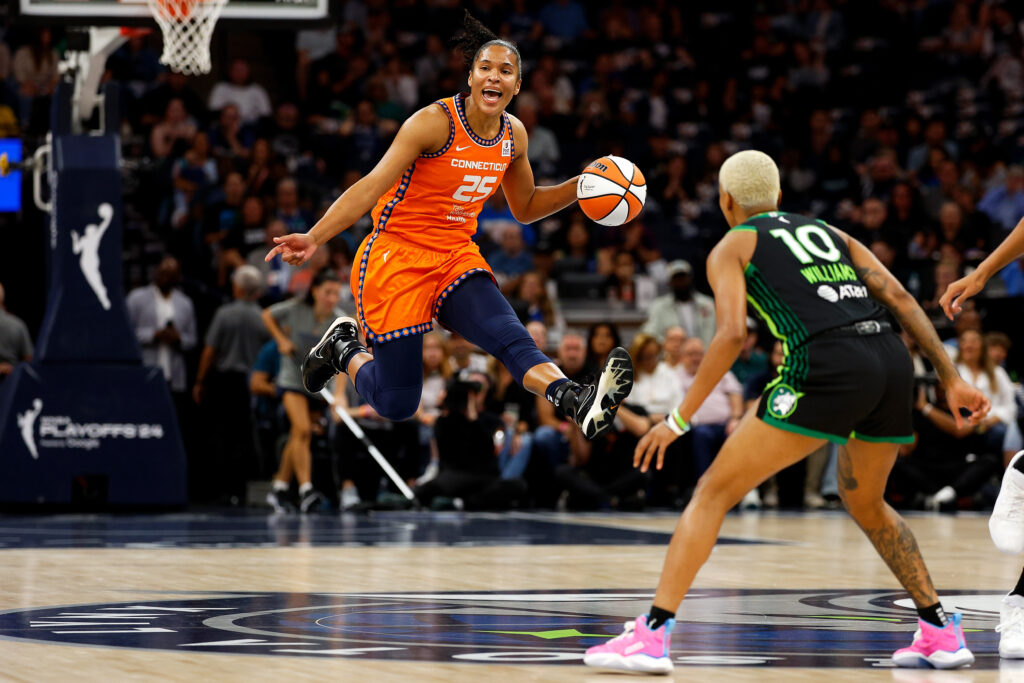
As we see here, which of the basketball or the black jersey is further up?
the basketball

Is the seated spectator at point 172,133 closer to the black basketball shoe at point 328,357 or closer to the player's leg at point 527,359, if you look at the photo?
the black basketball shoe at point 328,357

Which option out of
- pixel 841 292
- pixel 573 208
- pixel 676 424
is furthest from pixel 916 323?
pixel 573 208

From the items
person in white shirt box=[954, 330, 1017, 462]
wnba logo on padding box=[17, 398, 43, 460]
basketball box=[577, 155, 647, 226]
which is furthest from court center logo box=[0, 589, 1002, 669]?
person in white shirt box=[954, 330, 1017, 462]

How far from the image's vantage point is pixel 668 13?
72.5 feet

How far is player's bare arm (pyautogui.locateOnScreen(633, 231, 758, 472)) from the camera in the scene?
4828mm

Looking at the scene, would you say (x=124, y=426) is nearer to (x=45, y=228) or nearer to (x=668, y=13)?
(x=45, y=228)

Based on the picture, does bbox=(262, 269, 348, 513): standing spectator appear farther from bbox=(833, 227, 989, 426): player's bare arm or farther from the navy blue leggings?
bbox=(833, 227, 989, 426): player's bare arm

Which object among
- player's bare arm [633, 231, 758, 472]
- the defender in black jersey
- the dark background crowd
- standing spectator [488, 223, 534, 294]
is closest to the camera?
player's bare arm [633, 231, 758, 472]

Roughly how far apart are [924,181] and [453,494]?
887 centimetres

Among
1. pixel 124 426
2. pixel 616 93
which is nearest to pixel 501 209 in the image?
pixel 616 93

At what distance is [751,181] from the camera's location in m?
5.26

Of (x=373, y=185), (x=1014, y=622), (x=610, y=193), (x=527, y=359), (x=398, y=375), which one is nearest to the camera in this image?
(x=1014, y=622)

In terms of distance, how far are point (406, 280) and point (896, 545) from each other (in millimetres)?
2592

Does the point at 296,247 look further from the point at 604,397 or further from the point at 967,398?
the point at 967,398
